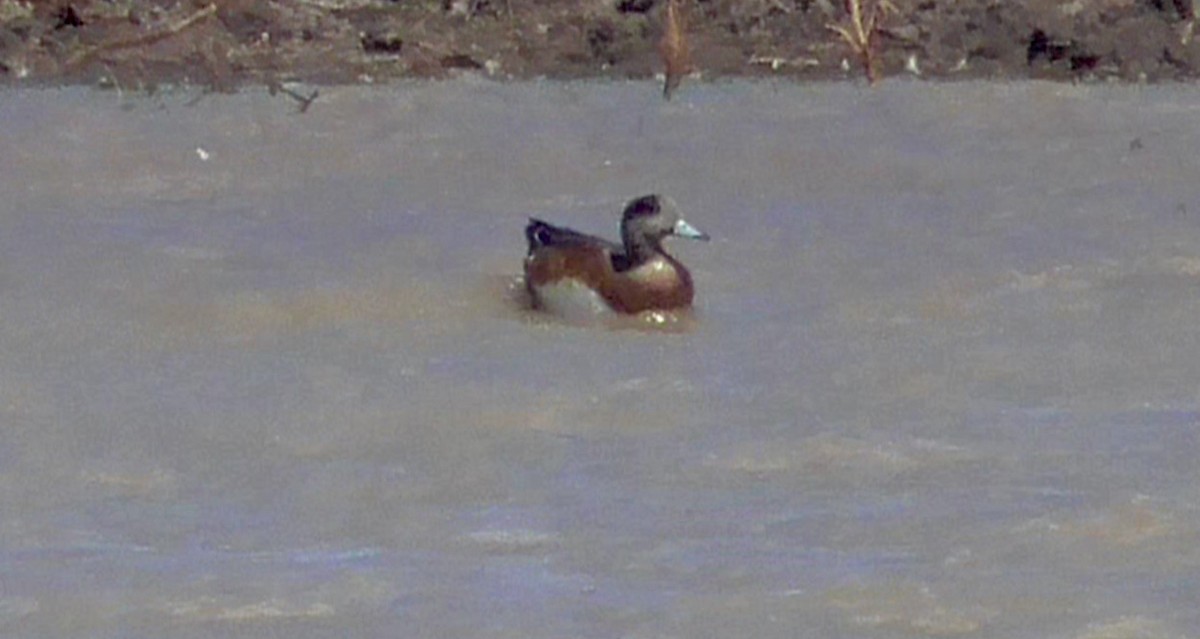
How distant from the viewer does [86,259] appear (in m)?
9.59

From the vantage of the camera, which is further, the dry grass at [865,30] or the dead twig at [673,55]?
the dry grass at [865,30]

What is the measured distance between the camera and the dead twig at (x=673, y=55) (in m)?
12.8

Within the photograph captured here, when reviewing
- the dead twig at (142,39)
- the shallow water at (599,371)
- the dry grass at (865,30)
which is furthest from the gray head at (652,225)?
the dead twig at (142,39)

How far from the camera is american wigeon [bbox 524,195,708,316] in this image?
9.01 meters

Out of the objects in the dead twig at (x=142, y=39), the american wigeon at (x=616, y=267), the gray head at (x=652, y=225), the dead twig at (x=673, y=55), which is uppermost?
the gray head at (x=652, y=225)

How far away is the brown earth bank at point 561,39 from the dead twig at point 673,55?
159 mm

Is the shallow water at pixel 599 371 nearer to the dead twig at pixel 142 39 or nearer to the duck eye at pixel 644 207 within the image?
the duck eye at pixel 644 207

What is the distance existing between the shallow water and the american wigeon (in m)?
0.12

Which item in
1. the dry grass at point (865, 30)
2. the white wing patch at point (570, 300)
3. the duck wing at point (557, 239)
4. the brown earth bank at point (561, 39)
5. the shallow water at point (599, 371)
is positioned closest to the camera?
the shallow water at point (599, 371)

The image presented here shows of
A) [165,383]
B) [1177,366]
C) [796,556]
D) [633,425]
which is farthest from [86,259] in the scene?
[796,556]

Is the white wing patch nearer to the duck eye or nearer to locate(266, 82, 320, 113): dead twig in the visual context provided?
the duck eye

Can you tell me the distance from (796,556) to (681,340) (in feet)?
8.37

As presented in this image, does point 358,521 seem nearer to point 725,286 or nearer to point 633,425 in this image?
point 633,425

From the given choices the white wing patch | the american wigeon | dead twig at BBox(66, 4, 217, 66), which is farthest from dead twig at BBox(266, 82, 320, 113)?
the white wing patch
